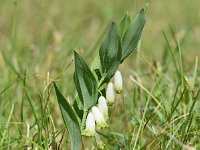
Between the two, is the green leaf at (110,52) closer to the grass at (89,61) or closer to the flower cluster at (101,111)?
the flower cluster at (101,111)

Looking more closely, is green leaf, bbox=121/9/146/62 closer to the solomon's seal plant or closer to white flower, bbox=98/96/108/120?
the solomon's seal plant

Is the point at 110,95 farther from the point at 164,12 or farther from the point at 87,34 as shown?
the point at 164,12

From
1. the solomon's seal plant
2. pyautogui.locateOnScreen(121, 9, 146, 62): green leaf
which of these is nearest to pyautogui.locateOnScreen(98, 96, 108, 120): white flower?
the solomon's seal plant

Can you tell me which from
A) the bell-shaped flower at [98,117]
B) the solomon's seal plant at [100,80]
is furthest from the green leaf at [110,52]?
the bell-shaped flower at [98,117]

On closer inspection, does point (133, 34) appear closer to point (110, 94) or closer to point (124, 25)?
point (124, 25)

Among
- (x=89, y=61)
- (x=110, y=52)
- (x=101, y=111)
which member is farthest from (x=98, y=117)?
(x=89, y=61)

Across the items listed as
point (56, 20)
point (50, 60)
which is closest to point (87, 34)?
point (56, 20)

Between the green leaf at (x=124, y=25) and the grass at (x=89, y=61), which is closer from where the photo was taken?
the green leaf at (x=124, y=25)
